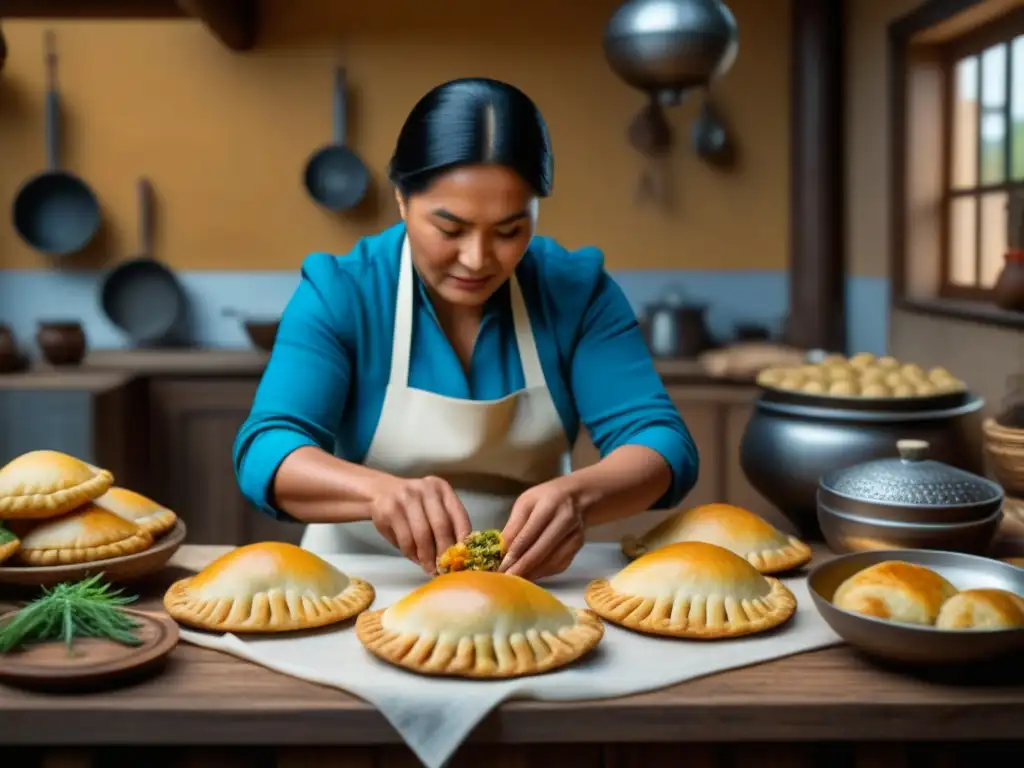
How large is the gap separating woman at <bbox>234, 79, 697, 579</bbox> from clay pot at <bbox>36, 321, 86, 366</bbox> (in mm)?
2135

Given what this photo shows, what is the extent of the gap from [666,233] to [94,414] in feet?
7.29

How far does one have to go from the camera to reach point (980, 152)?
3559mm

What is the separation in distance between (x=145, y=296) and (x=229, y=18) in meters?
1.10

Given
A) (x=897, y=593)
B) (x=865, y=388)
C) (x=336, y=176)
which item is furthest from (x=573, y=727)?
(x=336, y=176)

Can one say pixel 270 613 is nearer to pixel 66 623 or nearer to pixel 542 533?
pixel 66 623

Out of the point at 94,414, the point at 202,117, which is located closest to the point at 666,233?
the point at 202,117

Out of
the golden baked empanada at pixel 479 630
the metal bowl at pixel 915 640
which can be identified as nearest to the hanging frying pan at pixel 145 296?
the golden baked empanada at pixel 479 630

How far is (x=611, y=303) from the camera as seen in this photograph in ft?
6.00

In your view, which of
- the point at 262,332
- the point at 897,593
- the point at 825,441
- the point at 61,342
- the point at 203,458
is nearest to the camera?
the point at 897,593

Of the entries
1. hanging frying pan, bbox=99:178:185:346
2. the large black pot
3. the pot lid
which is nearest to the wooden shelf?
hanging frying pan, bbox=99:178:185:346

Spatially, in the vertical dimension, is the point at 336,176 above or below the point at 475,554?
above

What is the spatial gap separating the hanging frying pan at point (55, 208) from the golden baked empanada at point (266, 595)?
334 cm

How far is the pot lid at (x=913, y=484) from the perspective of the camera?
146cm

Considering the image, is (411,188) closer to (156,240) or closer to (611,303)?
(611,303)
